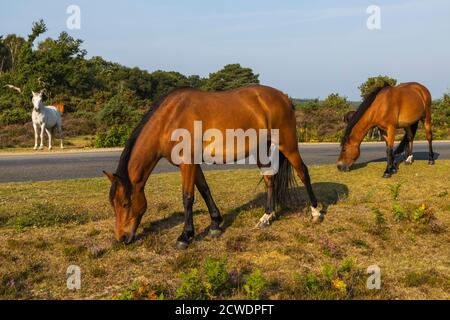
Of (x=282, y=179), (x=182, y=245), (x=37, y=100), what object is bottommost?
(x=182, y=245)

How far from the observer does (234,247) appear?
5336 millimetres

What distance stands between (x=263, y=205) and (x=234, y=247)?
6.46ft

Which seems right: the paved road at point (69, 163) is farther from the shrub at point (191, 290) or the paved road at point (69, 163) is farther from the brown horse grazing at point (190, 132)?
the shrub at point (191, 290)

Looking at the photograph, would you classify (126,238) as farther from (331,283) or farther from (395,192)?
(395,192)

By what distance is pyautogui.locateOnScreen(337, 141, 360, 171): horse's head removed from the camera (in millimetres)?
9961

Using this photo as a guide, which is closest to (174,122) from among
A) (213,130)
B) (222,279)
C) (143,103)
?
(213,130)

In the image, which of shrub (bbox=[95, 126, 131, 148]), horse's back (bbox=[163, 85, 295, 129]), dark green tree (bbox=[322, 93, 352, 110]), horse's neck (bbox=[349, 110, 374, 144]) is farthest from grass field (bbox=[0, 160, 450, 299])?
dark green tree (bbox=[322, 93, 352, 110])

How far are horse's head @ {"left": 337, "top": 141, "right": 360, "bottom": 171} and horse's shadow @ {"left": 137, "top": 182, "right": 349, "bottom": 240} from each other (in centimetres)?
150

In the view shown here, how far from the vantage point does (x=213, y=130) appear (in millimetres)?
5516

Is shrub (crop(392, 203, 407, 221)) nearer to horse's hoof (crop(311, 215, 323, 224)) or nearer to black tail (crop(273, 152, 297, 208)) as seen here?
horse's hoof (crop(311, 215, 323, 224))

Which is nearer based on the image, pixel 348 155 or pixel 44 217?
pixel 44 217

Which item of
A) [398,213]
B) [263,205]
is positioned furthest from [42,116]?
[398,213]
